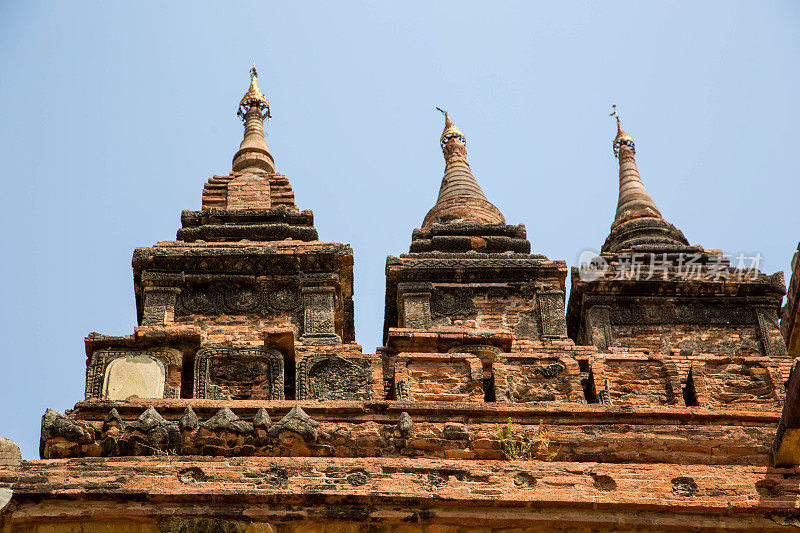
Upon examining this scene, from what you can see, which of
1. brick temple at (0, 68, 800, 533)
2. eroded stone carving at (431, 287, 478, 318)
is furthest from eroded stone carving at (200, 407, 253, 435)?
eroded stone carving at (431, 287, 478, 318)

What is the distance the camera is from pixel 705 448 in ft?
37.3

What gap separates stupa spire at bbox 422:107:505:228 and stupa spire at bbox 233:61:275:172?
2.59m

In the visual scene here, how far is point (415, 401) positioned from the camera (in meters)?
11.8

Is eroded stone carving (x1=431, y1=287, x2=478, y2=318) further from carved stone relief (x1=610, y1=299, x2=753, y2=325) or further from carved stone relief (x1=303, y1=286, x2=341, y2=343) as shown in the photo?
carved stone relief (x1=303, y1=286, x2=341, y2=343)

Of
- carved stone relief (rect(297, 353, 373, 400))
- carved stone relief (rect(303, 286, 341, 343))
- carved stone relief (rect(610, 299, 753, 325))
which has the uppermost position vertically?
carved stone relief (rect(610, 299, 753, 325))

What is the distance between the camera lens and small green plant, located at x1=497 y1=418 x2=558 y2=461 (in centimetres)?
1116

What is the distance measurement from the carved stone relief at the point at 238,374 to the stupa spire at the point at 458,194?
7101mm

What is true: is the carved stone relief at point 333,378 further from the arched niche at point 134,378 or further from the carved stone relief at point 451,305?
the carved stone relief at point 451,305

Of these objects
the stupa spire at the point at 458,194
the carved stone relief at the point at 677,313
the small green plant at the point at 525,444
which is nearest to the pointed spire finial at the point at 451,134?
the stupa spire at the point at 458,194

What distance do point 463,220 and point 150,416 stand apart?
9747mm

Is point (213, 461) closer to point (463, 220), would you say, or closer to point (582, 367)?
point (582, 367)

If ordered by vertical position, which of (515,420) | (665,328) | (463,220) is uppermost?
(463,220)

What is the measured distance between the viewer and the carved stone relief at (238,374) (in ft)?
42.3

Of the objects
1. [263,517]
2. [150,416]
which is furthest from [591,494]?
Result: [150,416]
